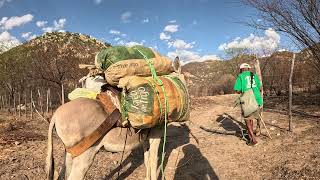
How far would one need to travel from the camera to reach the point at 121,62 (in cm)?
466

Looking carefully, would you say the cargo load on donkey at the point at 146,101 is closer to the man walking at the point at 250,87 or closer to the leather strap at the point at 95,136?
the leather strap at the point at 95,136

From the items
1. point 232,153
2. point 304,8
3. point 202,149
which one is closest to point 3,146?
point 202,149

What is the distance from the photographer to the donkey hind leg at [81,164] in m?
4.30

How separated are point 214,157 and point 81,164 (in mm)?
3837

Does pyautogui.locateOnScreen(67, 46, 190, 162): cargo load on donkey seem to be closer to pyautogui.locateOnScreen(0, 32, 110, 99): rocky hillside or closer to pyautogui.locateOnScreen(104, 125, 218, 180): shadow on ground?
pyautogui.locateOnScreen(104, 125, 218, 180): shadow on ground

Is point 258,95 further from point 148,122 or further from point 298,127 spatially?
point 148,122

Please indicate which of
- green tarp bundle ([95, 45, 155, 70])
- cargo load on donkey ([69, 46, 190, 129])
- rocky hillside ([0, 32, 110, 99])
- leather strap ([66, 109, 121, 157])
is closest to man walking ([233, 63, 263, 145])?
cargo load on donkey ([69, 46, 190, 129])

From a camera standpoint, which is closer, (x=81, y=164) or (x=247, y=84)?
(x=81, y=164)

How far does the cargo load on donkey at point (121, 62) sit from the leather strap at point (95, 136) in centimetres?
51

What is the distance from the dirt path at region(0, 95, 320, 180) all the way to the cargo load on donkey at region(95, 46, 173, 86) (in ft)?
5.55

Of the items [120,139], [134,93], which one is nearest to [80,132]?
[120,139]

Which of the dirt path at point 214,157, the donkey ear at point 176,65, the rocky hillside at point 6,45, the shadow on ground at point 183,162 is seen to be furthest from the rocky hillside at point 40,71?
A: the donkey ear at point 176,65

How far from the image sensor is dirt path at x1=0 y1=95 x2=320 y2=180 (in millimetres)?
6220

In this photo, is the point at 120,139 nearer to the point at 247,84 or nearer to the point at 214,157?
the point at 214,157
